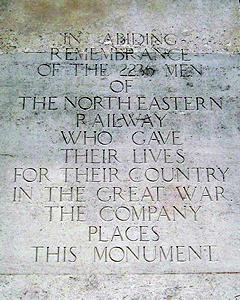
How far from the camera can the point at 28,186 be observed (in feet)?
19.4

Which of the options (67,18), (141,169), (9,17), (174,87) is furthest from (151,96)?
(9,17)

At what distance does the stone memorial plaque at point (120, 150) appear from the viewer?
562 centimetres

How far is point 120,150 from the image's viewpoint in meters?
6.07

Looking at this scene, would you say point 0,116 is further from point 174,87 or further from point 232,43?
point 232,43

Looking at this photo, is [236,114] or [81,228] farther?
[236,114]

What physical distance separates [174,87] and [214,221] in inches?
60.8

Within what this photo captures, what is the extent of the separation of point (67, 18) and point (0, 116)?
1.42 meters

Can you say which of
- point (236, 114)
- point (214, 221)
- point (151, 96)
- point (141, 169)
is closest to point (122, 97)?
point (151, 96)

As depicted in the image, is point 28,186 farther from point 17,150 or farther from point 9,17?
point 9,17

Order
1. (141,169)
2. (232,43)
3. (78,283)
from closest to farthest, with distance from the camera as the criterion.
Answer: (78,283), (141,169), (232,43)

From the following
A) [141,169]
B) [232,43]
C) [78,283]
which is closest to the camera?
[78,283]

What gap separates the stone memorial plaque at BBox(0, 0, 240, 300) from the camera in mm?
5625

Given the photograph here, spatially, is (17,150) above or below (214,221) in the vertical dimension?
above

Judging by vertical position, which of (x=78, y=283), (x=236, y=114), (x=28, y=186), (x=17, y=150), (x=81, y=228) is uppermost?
(x=236, y=114)
